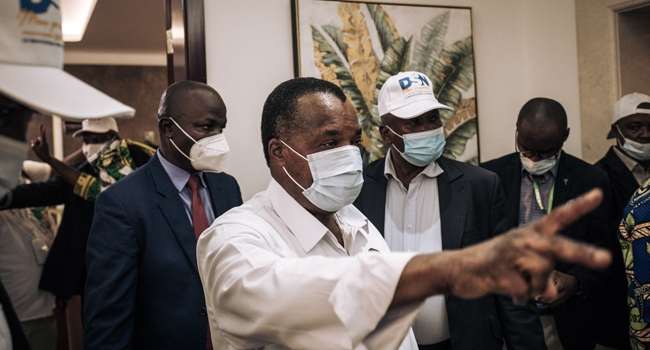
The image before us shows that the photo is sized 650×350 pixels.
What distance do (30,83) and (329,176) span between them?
2.50ft

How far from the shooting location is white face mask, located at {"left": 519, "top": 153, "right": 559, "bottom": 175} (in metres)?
2.55

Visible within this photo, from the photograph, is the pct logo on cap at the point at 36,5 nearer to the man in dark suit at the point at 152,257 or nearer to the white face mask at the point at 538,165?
the man in dark suit at the point at 152,257

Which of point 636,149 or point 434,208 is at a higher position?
point 636,149

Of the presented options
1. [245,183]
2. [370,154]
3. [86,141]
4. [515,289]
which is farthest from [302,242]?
[86,141]

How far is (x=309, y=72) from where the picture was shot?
2777 millimetres

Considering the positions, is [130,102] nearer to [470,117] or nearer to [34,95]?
[470,117]

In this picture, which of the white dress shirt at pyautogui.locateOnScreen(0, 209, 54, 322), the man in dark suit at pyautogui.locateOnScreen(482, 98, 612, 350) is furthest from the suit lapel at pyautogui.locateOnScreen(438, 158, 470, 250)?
the white dress shirt at pyautogui.locateOnScreen(0, 209, 54, 322)

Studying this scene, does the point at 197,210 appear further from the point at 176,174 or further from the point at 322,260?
the point at 322,260

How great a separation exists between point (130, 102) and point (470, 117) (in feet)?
22.0

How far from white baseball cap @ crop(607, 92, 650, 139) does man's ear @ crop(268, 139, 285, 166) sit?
271 centimetres

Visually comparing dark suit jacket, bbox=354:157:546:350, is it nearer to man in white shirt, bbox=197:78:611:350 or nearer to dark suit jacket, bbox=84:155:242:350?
man in white shirt, bbox=197:78:611:350

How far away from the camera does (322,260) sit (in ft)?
2.62

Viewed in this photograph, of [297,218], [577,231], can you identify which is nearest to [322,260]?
[297,218]

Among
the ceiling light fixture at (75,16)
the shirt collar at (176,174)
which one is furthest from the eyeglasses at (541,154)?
the ceiling light fixture at (75,16)
